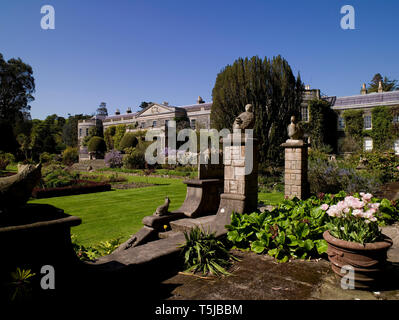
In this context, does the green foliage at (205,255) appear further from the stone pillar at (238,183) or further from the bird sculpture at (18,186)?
the bird sculpture at (18,186)

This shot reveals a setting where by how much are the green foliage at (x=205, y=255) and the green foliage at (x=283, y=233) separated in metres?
0.40

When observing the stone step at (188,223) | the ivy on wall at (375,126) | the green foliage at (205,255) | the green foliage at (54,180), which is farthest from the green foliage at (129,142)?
the green foliage at (205,255)

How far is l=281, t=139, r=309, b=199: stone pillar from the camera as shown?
25.6 feet

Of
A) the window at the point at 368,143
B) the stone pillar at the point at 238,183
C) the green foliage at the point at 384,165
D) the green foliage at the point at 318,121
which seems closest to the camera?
the stone pillar at the point at 238,183

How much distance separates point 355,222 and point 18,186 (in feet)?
11.9

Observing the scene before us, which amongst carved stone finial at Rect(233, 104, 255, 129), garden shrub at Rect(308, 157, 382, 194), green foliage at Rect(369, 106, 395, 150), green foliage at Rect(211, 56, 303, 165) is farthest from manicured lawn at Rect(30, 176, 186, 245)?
green foliage at Rect(369, 106, 395, 150)

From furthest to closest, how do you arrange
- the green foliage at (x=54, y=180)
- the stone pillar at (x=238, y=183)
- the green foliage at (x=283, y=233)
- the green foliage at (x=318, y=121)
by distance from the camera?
the green foliage at (x=318, y=121)
the green foliage at (x=54, y=180)
the stone pillar at (x=238, y=183)
the green foliage at (x=283, y=233)

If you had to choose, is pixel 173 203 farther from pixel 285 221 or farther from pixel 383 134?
pixel 383 134

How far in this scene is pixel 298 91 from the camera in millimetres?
18594

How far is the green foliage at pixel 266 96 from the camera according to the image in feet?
58.5

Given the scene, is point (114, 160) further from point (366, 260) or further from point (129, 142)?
point (366, 260)

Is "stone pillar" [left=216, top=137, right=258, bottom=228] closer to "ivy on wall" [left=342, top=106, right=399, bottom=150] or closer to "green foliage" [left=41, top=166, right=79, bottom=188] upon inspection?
"green foliage" [left=41, top=166, right=79, bottom=188]

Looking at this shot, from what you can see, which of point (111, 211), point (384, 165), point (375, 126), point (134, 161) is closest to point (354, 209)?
point (111, 211)
